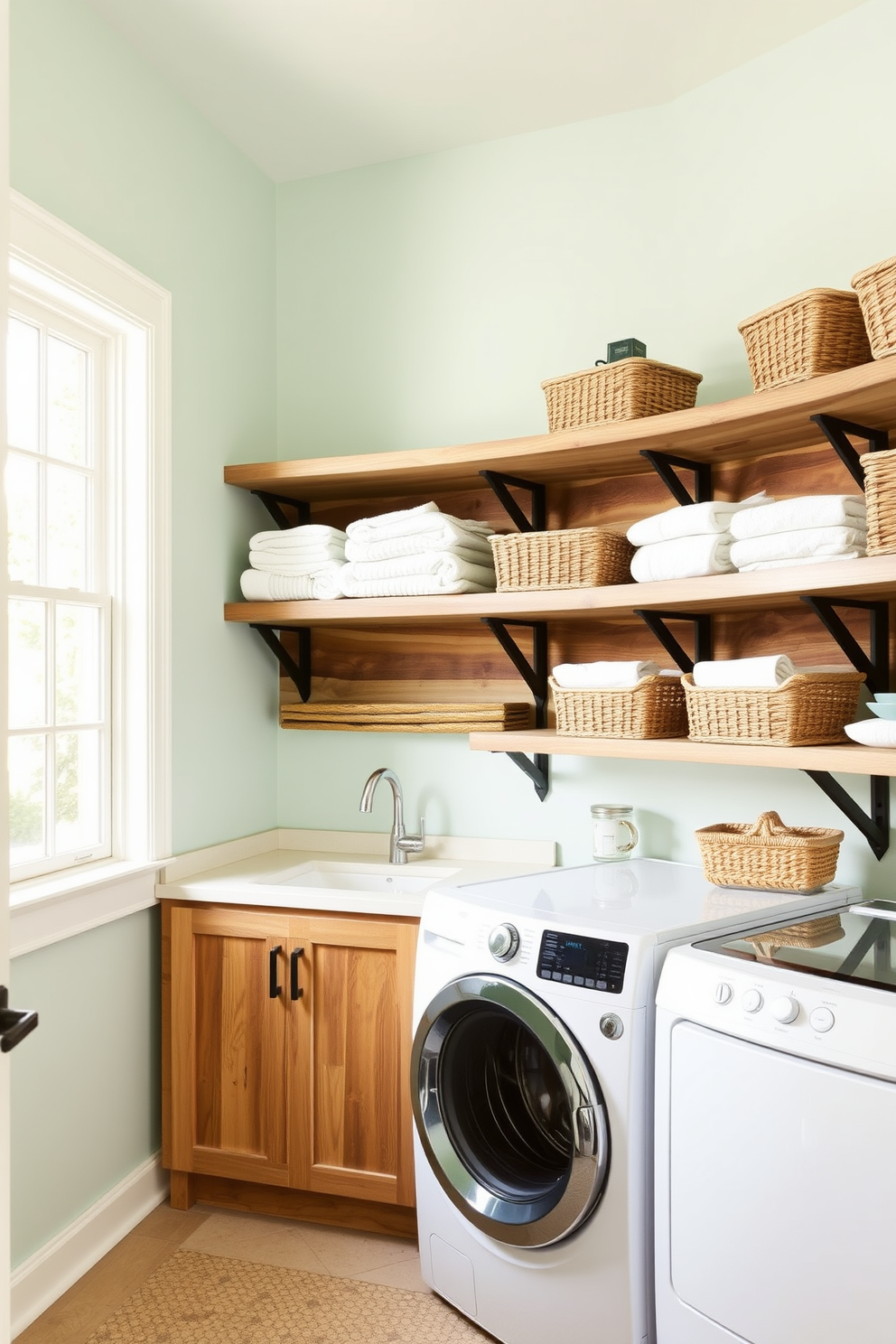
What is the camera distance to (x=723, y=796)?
2518 millimetres

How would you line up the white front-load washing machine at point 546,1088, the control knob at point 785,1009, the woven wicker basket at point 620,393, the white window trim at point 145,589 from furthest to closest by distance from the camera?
the white window trim at point 145,589 → the woven wicker basket at point 620,393 → the white front-load washing machine at point 546,1088 → the control knob at point 785,1009

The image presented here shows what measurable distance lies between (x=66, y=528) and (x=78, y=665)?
0.33m

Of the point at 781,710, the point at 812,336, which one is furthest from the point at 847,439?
the point at 781,710

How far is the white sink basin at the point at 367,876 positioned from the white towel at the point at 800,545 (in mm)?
1139

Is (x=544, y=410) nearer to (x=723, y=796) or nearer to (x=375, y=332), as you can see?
(x=375, y=332)

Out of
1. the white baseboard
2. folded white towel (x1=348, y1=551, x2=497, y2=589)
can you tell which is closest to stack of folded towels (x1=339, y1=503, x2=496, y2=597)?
folded white towel (x1=348, y1=551, x2=497, y2=589)

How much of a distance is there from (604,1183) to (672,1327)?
0.80 ft

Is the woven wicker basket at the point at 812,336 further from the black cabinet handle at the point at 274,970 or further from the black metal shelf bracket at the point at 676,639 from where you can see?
the black cabinet handle at the point at 274,970

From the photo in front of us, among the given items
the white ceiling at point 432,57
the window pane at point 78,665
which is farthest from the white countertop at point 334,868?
the white ceiling at point 432,57

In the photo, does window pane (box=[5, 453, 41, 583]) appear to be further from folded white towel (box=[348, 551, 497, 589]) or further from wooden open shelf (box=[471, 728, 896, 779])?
wooden open shelf (box=[471, 728, 896, 779])

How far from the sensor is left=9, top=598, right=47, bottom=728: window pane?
7.32ft

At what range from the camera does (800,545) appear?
2002 millimetres

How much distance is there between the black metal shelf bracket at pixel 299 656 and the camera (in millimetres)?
2982

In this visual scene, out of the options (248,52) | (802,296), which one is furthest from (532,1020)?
(248,52)
